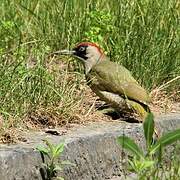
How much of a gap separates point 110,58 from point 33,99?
67.5 inches

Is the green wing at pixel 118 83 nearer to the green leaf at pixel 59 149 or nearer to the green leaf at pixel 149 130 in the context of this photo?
the green leaf at pixel 59 149

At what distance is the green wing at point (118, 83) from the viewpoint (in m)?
7.00

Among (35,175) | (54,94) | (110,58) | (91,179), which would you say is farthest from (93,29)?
(35,175)

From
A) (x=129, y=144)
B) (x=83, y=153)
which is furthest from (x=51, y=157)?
(x=129, y=144)

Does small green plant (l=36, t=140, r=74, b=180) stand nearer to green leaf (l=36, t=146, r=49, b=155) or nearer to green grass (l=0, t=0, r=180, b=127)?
green leaf (l=36, t=146, r=49, b=155)

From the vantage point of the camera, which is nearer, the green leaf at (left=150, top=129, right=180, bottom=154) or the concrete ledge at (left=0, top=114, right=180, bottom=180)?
the green leaf at (left=150, top=129, right=180, bottom=154)

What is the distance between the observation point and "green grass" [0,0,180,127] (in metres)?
6.56

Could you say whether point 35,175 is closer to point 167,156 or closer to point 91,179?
point 91,179

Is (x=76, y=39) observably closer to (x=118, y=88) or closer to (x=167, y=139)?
(x=118, y=88)

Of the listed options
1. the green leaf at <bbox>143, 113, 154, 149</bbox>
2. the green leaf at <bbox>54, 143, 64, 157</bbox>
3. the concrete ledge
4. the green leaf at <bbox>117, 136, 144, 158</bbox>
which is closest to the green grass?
the concrete ledge

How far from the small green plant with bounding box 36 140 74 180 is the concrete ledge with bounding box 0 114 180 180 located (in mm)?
50

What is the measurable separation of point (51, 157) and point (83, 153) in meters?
0.48

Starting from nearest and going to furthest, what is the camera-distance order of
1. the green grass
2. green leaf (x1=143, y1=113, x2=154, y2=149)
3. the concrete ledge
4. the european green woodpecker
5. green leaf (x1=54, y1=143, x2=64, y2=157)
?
green leaf (x1=143, y1=113, x2=154, y2=149), the concrete ledge, green leaf (x1=54, y1=143, x2=64, y2=157), the green grass, the european green woodpecker

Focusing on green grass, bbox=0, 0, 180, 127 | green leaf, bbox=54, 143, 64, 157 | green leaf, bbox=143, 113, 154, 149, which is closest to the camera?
green leaf, bbox=143, 113, 154, 149
